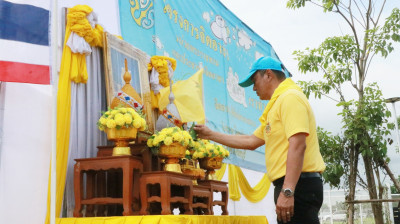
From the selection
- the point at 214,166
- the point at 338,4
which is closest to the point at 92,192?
the point at 214,166

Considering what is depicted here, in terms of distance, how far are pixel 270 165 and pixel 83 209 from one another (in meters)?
1.22

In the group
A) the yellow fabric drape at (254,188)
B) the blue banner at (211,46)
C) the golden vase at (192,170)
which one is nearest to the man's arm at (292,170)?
the golden vase at (192,170)

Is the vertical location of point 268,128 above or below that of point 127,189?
above

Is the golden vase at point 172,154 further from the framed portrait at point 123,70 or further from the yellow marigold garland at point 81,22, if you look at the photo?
the yellow marigold garland at point 81,22

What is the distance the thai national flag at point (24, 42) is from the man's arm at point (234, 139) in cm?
105

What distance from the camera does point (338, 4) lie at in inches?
278

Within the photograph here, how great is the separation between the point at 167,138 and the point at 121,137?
11.0 inches

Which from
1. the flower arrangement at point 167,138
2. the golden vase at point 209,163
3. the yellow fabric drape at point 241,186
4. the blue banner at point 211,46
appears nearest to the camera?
the flower arrangement at point 167,138

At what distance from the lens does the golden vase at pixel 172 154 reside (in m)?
2.84

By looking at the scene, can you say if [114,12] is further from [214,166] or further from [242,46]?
[242,46]

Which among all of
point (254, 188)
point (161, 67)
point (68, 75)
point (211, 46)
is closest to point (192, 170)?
point (161, 67)

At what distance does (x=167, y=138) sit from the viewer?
280 centimetres

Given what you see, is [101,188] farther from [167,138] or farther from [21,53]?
[21,53]

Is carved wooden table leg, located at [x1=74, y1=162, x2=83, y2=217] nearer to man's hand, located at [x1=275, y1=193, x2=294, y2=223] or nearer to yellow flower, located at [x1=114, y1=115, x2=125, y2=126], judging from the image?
yellow flower, located at [x1=114, y1=115, x2=125, y2=126]
